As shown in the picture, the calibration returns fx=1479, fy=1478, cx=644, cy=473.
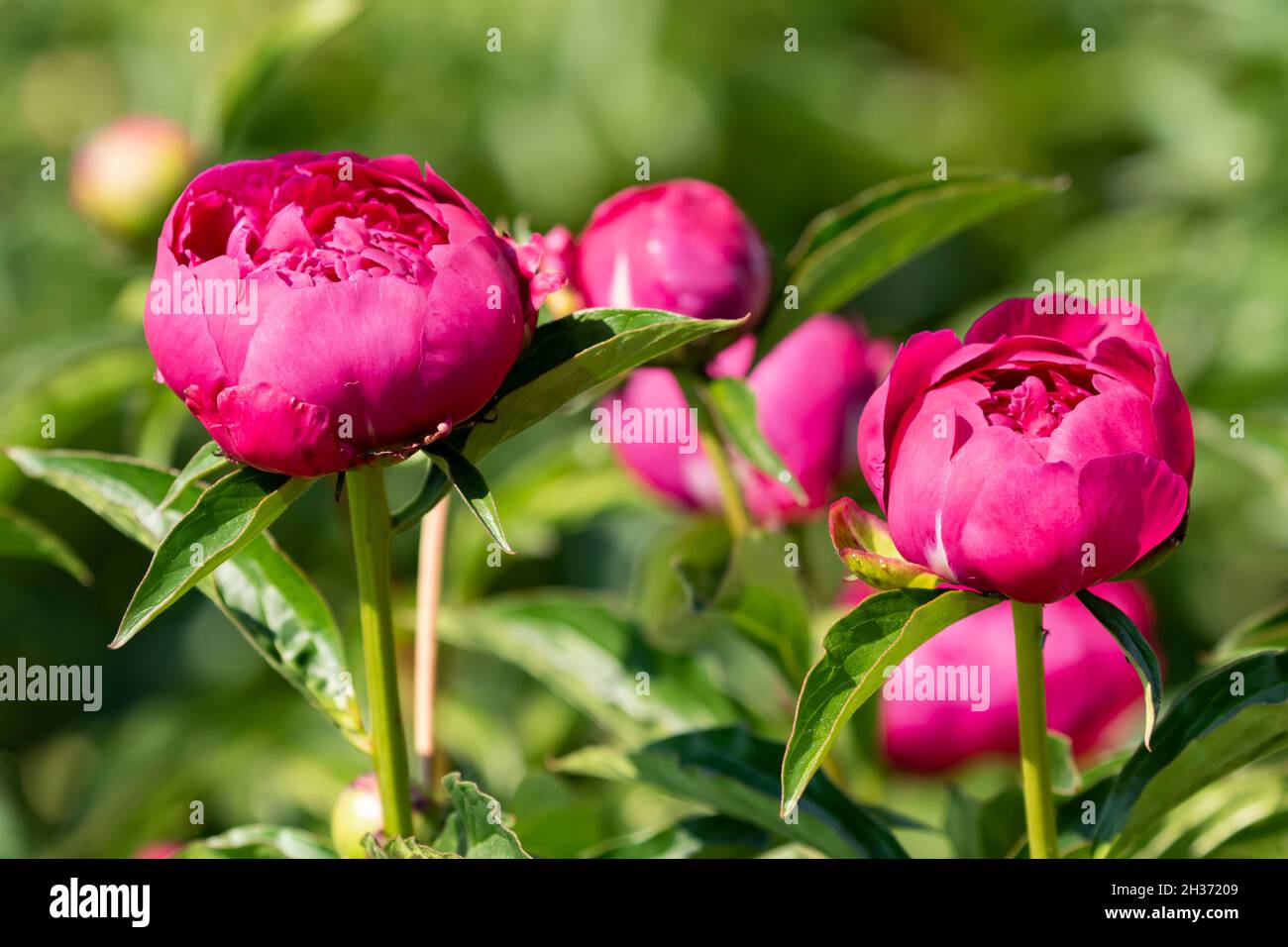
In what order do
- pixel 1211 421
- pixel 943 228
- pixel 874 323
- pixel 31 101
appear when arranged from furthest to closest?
pixel 31 101
pixel 874 323
pixel 1211 421
pixel 943 228

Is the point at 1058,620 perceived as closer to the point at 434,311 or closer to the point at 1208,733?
the point at 1208,733

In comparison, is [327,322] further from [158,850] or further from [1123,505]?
[158,850]

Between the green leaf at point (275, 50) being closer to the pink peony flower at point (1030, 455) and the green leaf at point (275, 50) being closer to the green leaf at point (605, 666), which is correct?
the green leaf at point (605, 666)

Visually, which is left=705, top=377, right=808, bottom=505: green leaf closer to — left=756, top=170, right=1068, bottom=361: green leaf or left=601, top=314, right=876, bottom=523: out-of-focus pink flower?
left=756, top=170, right=1068, bottom=361: green leaf

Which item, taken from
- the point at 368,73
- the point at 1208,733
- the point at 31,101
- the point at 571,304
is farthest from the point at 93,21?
the point at 1208,733

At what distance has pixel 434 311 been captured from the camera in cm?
62

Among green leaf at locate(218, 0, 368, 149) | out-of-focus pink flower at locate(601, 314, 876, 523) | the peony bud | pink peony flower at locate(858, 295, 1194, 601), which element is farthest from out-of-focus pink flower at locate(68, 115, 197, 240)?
pink peony flower at locate(858, 295, 1194, 601)

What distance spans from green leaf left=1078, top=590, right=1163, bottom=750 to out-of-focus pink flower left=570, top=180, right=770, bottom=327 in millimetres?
295

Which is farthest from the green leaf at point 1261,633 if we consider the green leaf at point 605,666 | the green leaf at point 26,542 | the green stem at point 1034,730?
the green leaf at point 26,542

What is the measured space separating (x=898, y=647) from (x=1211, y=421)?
553 millimetres

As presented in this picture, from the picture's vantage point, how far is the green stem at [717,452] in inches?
34.7

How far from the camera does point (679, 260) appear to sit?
33.9 inches

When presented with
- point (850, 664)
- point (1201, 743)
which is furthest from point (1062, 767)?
point (850, 664)

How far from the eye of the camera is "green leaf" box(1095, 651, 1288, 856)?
71 cm
